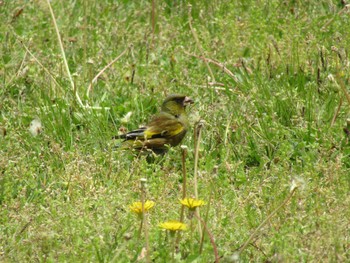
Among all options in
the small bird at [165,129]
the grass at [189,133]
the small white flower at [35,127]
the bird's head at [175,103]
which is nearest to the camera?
the grass at [189,133]

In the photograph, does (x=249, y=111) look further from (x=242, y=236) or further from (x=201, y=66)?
(x=242, y=236)

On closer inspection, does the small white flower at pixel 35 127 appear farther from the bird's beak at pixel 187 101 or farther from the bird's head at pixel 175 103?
the bird's beak at pixel 187 101

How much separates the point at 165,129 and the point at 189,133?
0.22 m

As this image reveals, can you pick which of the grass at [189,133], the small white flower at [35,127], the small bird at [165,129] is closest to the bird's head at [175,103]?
the small bird at [165,129]

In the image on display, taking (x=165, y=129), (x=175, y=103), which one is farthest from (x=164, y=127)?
(x=175, y=103)

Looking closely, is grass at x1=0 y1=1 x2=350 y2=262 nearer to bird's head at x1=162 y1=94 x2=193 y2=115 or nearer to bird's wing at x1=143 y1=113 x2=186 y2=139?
bird's wing at x1=143 y1=113 x2=186 y2=139

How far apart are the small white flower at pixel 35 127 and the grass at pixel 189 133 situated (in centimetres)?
4

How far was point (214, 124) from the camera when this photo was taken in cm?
634

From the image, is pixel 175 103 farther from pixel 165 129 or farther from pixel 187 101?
pixel 165 129

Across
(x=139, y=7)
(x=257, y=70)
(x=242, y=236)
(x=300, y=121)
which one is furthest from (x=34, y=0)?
(x=242, y=236)

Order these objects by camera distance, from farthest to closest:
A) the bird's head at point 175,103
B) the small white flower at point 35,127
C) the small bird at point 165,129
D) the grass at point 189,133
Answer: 1. the bird's head at point 175,103
2. the small white flower at point 35,127
3. the small bird at point 165,129
4. the grass at point 189,133

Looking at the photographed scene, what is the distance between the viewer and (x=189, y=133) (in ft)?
21.5

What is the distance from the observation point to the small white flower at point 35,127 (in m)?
6.35

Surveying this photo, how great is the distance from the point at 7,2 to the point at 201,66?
1.90 meters
